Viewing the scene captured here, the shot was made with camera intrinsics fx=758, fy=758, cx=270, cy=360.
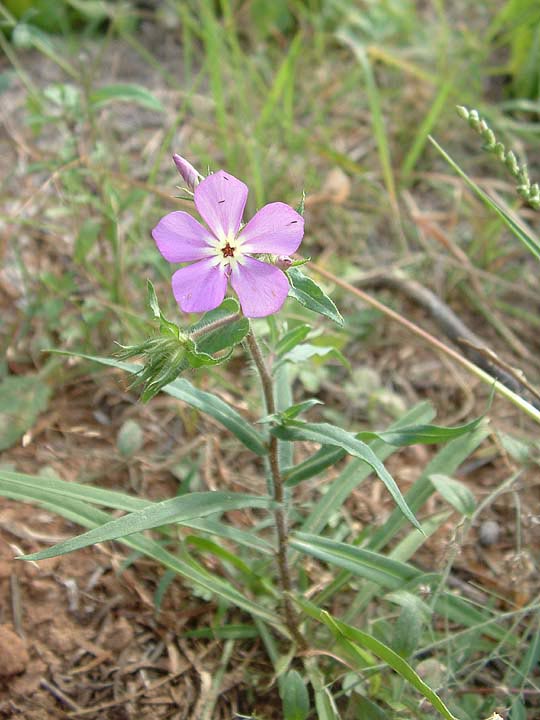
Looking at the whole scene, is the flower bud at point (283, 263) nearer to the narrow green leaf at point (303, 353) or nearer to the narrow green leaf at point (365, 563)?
the narrow green leaf at point (303, 353)

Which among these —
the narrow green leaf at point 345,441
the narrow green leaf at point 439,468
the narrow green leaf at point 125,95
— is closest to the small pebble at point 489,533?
the narrow green leaf at point 439,468

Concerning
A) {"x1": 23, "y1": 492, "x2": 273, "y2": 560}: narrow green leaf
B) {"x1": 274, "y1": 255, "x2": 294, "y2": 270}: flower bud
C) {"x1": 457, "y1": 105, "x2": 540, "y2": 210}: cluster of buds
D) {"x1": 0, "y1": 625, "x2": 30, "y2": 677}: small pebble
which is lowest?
{"x1": 0, "y1": 625, "x2": 30, "y2": 677}: small pebble

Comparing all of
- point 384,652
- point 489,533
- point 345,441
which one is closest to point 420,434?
point 345,441

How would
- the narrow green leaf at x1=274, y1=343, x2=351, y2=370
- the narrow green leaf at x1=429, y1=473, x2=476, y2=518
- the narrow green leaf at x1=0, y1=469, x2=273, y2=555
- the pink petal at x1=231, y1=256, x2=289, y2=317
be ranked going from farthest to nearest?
1. the narrow green leaf at x1=429, y1=473, x2=476, y2=518
2. the narrow green leaf at x1=274, y1=343, x2=351, y2=370
3. the narrow green leaf at x1=0, y1=469, x2=273, y2=555
4. the pink petal at x1=231, y1=256, x2=289, y2=317

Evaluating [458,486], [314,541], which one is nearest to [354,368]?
[458,486]

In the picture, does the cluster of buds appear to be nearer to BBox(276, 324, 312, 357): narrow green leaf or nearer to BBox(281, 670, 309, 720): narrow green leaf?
BBox(276, 324, 312, 357): narrow green leaf

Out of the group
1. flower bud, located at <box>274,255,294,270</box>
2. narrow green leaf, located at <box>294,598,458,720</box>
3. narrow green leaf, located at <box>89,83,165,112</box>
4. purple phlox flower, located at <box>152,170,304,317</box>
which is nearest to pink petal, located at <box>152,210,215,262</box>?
purple phlox flower, located at <box>152,170,304,317</box>

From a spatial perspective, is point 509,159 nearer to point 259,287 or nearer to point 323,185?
point 259,287
